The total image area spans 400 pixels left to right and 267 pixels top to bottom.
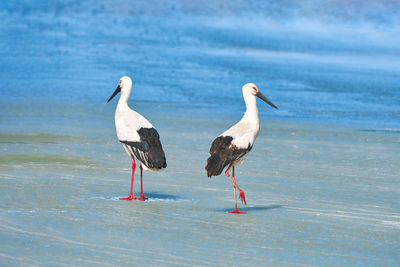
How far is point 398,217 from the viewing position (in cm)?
862

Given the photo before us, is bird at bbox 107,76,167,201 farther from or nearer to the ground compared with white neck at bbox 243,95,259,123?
nearer to the ground

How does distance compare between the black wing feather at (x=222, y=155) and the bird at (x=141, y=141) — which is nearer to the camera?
the black wing feather at (x=222, y=155)

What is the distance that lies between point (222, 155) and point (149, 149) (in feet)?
3.02

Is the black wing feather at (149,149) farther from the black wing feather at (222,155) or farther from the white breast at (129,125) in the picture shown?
the black wing feather at (222,155)

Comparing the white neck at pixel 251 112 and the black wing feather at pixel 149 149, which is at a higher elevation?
the white neck at pixel 251 112

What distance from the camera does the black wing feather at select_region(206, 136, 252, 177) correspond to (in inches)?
342

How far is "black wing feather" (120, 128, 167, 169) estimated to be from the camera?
9.16 meters

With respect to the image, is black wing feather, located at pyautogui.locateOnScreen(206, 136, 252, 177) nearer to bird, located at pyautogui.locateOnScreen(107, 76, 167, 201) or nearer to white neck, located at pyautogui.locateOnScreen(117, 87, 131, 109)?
bird, located at pyautogui.locateOnScreen(107, 76, 167, 201)

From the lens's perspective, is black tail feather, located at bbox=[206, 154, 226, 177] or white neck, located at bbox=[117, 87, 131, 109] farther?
white neck, located at bbox=[117, 87, 131, 109]

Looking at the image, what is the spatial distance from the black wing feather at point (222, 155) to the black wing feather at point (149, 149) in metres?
0.62

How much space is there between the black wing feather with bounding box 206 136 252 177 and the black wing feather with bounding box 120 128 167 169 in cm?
62

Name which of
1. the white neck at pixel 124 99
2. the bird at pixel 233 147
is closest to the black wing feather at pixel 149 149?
the bird at pixel 233 147

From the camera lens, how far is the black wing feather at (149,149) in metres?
9.16

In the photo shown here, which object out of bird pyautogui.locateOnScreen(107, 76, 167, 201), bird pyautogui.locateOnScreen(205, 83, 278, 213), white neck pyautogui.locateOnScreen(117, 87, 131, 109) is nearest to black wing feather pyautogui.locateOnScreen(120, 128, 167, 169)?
bird pyautogui.locateOnScreen(107, 76, 167, 201)
